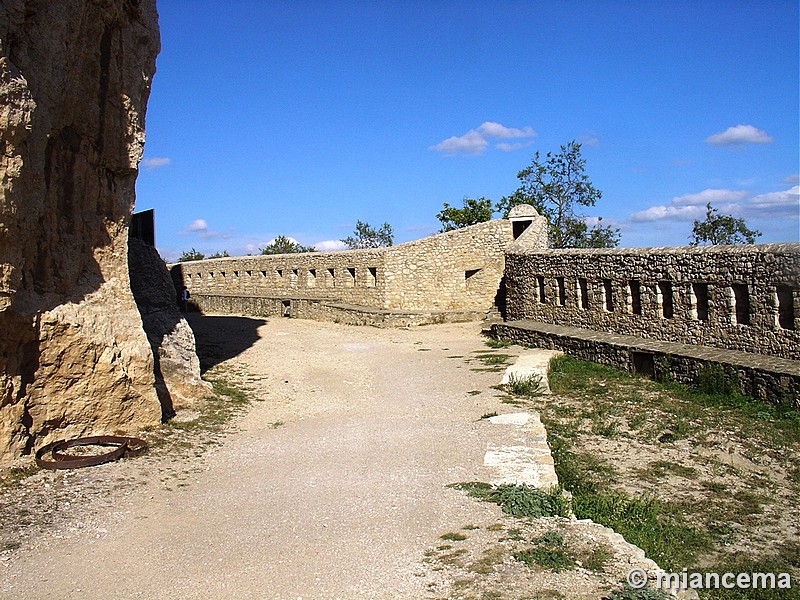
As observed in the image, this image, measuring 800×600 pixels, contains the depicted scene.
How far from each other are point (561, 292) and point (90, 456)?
39.0ft

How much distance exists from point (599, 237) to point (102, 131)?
2698 cm

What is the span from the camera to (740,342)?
1130 centimetres

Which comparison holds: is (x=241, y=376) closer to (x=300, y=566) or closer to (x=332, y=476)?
(x=332, y=476)

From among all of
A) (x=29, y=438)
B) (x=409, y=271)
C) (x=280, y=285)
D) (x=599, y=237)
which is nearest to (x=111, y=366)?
(x=29, y=438)

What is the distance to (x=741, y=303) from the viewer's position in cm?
1131

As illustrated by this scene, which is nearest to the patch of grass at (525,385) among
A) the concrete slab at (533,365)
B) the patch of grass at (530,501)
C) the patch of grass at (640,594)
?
the concrete slab at (533,365)

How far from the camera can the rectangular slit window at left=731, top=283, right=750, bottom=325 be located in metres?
11.2

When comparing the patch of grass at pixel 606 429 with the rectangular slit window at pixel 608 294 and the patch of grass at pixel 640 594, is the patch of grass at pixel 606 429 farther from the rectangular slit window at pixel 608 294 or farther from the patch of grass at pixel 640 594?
the rectangular slit window at pixel 608 294

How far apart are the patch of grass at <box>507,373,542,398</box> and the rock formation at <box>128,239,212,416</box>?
16.5 feet

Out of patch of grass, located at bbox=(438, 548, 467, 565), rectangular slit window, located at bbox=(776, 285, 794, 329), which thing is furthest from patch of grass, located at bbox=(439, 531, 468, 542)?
rectangular slit window, located at bbox=(776, 285, 794, 329)

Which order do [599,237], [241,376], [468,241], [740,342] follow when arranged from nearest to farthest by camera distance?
[740,342] < [241,376] < [468,241] < [599,237]

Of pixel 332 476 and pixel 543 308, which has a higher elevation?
pixel 543 308

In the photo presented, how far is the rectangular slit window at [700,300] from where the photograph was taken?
1212 cm

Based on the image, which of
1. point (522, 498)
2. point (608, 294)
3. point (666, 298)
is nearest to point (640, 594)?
point (522, 498)
